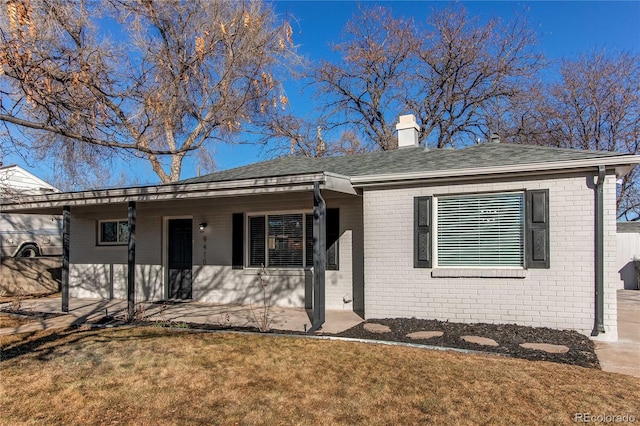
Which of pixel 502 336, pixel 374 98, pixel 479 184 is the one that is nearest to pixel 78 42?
pixel 479 184

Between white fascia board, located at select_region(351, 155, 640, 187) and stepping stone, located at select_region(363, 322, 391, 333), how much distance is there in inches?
97.8

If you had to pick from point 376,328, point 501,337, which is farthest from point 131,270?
point 501,337

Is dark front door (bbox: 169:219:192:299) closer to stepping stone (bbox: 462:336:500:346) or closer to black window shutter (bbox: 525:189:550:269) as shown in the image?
stepping stone (bbox: 462:336:500:346)

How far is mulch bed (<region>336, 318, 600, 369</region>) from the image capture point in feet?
17.5

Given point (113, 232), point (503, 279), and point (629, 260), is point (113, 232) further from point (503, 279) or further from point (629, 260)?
point (629, 260)

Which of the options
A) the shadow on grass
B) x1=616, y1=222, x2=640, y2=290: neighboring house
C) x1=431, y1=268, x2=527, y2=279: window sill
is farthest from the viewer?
x1=616, y1=222, x2=640, y2=290: neighboring house

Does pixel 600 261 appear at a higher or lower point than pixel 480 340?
higher

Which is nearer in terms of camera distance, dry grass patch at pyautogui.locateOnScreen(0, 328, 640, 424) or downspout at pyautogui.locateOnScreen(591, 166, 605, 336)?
dry grass patch at pyautogui.locateOnScreen(0, 328, 640, 424)

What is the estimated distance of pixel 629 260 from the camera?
15.2 meters

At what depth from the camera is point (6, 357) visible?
5562 millimetres

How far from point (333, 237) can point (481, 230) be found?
3056mm

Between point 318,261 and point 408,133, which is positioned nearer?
point 318,261

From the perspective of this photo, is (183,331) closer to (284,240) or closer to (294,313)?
(294,313)

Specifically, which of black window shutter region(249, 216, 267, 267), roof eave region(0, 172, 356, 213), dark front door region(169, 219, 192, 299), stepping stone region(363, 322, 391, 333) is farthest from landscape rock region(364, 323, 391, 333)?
dark front door region(169, 219, 192, 299)
